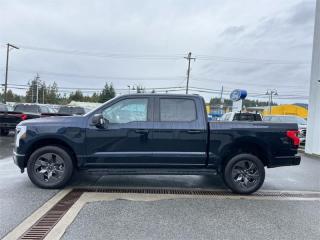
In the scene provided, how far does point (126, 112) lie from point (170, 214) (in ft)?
7.94

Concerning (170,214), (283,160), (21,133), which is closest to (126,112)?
(21,133)

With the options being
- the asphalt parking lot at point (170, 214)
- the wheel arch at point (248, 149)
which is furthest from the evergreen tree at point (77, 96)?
the wheel arch at point (248, 149)

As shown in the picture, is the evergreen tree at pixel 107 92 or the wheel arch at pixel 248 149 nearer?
the wheel arch at pixel 248 149

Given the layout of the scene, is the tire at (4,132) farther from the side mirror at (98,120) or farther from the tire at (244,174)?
the tire at (244,174)

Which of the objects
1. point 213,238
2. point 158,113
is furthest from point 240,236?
point 158,113

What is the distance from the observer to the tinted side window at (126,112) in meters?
7.62

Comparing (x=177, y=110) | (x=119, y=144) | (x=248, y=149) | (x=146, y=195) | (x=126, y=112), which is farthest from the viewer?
(x=248, y=149)

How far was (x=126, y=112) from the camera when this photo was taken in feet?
25.1

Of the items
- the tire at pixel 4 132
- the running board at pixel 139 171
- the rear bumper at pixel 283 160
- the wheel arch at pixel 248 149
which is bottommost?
the tire at pixel 4 132

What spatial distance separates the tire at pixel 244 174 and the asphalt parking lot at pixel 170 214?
1.45ft

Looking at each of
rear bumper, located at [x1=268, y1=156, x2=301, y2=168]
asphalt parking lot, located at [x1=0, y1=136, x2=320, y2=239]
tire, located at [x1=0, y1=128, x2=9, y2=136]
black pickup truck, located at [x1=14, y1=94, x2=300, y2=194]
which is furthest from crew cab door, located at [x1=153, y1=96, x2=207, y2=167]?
tire, located at [x1=0, y1=128, x2=9, y2=136]

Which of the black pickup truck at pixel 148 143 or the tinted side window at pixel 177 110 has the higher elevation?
the tinted side window at pixel 177 110

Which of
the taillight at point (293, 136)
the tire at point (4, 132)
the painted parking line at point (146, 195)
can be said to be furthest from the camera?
the tire at point (4, 132)

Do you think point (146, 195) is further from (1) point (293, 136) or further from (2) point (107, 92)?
(2) point (107, 92)
